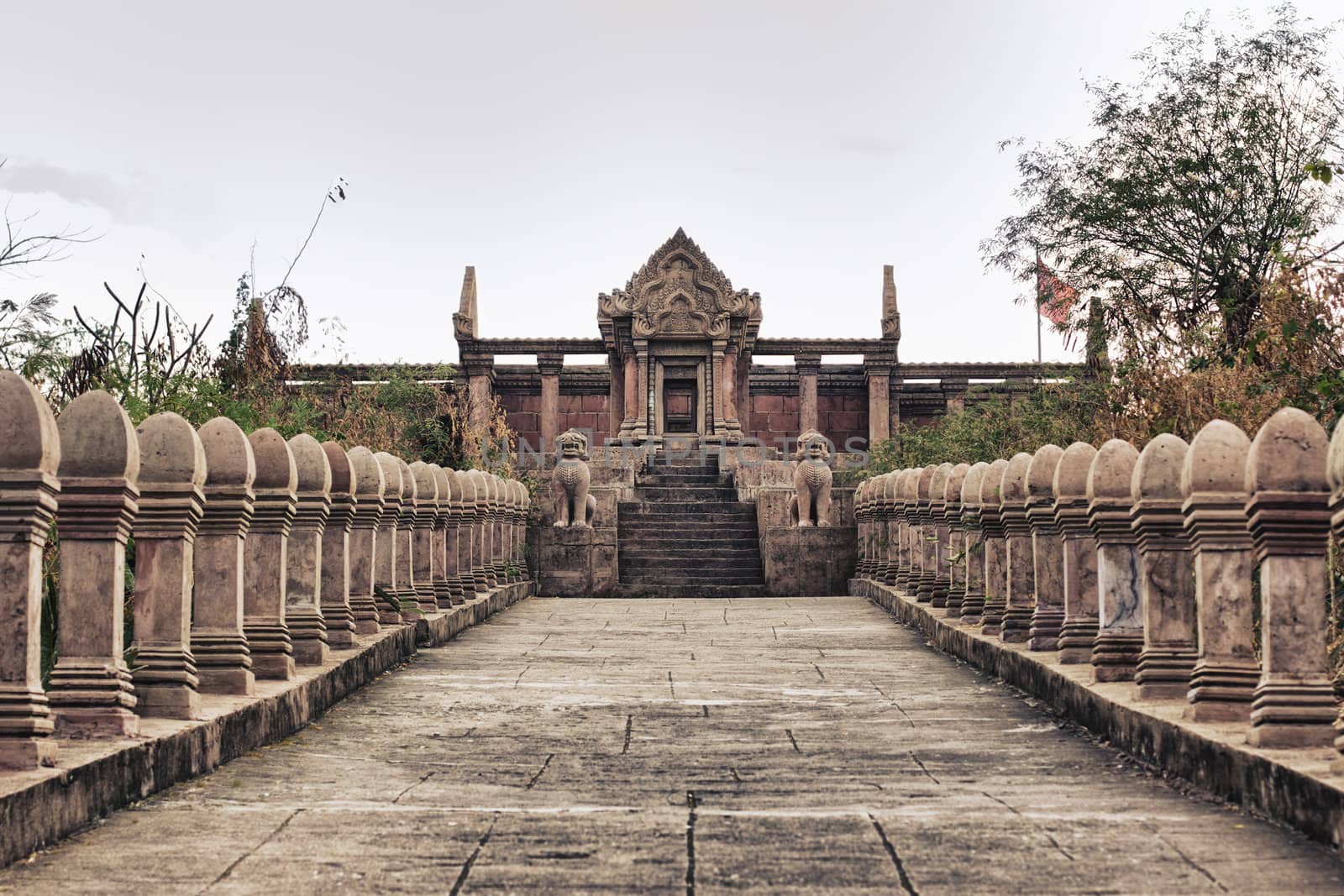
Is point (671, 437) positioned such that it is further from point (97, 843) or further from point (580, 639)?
point (97, 843)

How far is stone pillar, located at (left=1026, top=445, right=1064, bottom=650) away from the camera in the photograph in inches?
340

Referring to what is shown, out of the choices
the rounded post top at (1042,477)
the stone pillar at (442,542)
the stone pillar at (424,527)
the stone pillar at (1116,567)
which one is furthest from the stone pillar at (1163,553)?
the stone pillar at (442,542)

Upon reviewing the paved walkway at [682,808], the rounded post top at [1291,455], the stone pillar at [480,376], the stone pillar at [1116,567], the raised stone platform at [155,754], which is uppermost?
the stone pillar at [480,376]

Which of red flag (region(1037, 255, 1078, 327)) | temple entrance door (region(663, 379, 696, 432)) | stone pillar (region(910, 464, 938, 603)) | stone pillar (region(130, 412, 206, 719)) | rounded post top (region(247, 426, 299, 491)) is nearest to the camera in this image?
stone pillar (region(130, 412, 206, 719))

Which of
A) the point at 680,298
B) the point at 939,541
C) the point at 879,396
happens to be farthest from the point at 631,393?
the point at 939,541

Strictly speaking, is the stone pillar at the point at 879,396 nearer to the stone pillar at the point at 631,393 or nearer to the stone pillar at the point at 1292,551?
the stone pillar at the point at 631,393

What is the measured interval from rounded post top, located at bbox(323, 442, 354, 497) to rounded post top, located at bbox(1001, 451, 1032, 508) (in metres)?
3.94

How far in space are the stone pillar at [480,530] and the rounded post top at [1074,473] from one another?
7748mm

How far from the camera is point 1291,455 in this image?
5.29 meters

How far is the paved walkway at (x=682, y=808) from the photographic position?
4086 millimetres

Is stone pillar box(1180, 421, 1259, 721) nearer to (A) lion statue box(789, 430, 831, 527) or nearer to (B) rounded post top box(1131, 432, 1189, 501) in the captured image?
(B) rounded post top box(1131, 432, 1189, 501)

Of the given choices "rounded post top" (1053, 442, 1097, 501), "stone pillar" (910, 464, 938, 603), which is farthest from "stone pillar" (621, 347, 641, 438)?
"rounded post top" (1053, 442, 1097, 501)

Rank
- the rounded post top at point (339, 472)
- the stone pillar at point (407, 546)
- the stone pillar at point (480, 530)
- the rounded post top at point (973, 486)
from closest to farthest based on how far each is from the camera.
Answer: the rounded post top at point (339, 472)
the rounded post top at point (973, 486)
the stone pillar at point (407, 546)
the stone pillar at point (480, 530)

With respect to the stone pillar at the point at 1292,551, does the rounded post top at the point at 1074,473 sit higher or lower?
higher
